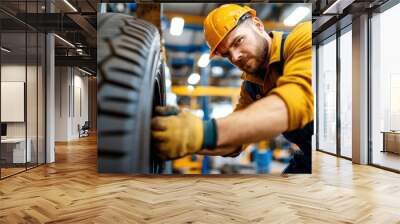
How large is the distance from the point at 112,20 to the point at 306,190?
2950 mm

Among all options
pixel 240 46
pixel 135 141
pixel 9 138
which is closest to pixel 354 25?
pixel 240 46

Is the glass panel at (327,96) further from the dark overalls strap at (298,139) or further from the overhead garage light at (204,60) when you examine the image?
the overhead garage light at (204,60)

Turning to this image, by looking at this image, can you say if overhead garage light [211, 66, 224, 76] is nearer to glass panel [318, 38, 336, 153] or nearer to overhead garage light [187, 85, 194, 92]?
overhead garage light [187, 85, 194, 92]

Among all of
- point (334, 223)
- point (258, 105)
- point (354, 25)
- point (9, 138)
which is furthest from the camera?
point (354, 25)

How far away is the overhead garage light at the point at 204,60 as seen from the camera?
381 cm

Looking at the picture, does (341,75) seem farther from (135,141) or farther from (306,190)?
(135,141)

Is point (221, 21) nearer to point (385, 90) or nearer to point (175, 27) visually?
point (175, 27)

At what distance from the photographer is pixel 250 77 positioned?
12.2 feet

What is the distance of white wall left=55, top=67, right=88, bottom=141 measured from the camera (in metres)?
13.1

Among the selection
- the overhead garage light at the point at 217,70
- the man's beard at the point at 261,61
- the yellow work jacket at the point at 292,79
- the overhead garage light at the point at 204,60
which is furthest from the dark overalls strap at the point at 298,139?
the overhead garage light at the point at 204,60

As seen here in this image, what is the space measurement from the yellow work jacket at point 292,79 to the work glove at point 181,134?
1.44ft

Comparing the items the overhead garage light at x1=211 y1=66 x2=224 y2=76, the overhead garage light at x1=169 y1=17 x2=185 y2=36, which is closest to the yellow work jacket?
the overhead garage light at x1=211 y1=66 x2=224 y2=76

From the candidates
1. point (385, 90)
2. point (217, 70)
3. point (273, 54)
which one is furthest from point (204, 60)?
point (385, 90)

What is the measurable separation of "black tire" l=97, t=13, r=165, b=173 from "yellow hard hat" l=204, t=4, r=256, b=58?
0.52 meters
